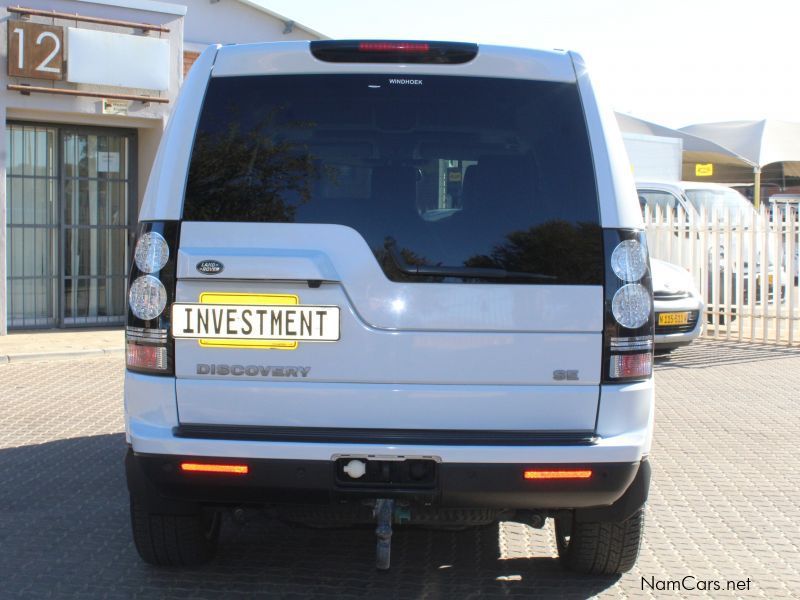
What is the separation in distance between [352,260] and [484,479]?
2.84ft

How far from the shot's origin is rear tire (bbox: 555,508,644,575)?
14.3 feet

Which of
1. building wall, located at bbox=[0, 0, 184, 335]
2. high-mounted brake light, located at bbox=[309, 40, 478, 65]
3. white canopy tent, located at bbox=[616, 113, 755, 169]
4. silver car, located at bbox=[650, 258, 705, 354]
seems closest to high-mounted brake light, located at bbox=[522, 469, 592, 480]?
high-mounted brake light, located at bbox=[309, 40, 478, 65]

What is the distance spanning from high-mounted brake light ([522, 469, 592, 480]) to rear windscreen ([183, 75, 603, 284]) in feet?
2.14

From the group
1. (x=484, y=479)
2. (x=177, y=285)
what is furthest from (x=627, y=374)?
(x=177, y=285)

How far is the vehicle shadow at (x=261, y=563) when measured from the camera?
441 centimetres

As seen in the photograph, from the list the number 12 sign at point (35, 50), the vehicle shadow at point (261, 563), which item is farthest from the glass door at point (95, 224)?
the vehicle shadow at point (261, 563)

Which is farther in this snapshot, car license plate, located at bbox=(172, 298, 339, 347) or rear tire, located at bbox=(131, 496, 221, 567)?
rear tire, located at bbox=(131, 496, 221, 567)

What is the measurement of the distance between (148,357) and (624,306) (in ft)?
5.44

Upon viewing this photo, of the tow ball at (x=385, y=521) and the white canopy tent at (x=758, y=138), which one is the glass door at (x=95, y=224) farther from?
the white canopy tent at (x=758, y=138)

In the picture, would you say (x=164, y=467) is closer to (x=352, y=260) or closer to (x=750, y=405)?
(x=352, y=260)

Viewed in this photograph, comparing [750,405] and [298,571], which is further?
[750,405]

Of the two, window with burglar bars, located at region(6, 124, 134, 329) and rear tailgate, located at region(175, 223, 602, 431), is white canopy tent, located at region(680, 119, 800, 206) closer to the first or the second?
window with burglar bars, located at region(6, 124, 134, 329)

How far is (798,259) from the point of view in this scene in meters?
13.8

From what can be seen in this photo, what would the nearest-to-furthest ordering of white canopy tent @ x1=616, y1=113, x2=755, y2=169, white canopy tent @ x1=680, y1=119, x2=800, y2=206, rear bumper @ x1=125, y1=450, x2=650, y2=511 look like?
rear bumper @ x1=125, y1=450, x2=650, y2=511 → white canopy tent @ x1=616, y1=113, x2=755, y2=169 → white canopy tent @ x1=680, y1=119, x2=800, y2=206
